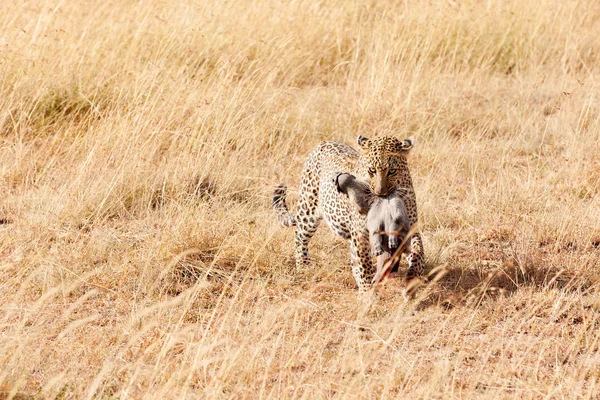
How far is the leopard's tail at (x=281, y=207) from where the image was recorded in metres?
6.77

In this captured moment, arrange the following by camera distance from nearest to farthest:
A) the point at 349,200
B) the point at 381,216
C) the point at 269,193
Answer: the point at 381,216 → the point at 349,200 → the point at 269,193

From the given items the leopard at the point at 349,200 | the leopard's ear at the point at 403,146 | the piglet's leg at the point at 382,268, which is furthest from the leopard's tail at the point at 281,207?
the piglet's leg at the point at 382,268

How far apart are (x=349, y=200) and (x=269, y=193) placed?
175 centimetres

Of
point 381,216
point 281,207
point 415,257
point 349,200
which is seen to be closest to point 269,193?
point 281,207

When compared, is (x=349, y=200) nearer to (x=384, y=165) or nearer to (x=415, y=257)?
(x=384, y=165)

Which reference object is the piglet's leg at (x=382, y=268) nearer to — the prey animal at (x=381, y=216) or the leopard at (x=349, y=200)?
the prey animal at (x=381, y=216)

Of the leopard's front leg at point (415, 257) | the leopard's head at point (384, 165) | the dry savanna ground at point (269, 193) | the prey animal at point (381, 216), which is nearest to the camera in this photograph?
the dry savanna ground at point (269, 193)

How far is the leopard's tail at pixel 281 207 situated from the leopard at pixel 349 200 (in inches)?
1.8

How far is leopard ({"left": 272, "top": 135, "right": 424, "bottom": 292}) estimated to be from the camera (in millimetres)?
5730

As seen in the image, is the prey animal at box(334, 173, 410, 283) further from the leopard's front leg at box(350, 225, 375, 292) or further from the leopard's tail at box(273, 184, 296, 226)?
the leopard's tail at box(273, 184, 296, 226)

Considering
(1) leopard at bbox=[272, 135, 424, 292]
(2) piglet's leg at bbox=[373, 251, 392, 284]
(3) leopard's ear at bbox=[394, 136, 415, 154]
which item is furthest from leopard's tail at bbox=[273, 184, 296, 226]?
(2) piglet's leg at bbox=[373, 251, 392, 284]

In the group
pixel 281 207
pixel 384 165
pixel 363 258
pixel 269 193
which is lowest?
pixel 269 193

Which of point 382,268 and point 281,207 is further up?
point 382,268

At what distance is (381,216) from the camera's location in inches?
217
